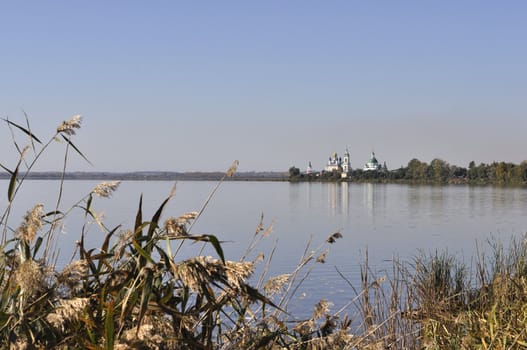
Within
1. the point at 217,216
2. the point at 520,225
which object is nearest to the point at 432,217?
the point at 520,225

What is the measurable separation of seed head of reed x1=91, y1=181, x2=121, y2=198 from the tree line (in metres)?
129

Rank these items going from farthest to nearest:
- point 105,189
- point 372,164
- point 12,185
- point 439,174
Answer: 1. point 372,164
2. point 439,174
3. point 12,185
4. point 105,189

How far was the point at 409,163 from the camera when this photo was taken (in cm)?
17200

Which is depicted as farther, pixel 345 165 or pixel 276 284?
pixel 345 165

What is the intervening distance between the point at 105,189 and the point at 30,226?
389mm

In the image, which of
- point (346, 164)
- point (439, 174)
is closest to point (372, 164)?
point (346, 164)

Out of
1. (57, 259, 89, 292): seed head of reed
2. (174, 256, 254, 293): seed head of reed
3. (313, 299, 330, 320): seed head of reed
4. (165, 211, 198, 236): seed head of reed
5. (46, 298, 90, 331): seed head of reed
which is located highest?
(165, 211, 198, 236): seed head of reed

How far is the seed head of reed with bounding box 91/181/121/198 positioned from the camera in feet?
7.89

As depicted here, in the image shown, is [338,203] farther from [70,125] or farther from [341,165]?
[341,165]

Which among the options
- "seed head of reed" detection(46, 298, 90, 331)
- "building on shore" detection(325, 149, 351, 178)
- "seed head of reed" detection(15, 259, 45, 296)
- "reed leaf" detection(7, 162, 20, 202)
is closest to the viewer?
"seed head of reed" detection(15, 259, 45, 296)

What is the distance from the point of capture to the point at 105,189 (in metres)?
2.44

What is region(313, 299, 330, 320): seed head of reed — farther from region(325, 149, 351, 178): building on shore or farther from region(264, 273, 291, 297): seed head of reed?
region(325, 149, 351, 178): building on shore

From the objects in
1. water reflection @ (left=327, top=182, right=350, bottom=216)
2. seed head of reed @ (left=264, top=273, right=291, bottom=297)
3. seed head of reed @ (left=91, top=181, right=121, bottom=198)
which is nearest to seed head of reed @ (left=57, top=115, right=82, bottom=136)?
seed head of reed @ (left=91, top=181, right=121, bottom=198)

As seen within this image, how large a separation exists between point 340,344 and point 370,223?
36.1 meters
